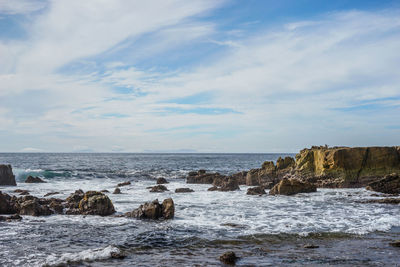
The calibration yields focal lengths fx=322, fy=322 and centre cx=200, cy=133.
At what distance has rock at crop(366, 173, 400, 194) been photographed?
84.1 ft

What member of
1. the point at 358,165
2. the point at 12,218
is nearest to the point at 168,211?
the point at 12,218

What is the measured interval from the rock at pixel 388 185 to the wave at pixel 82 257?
2319 centimetres

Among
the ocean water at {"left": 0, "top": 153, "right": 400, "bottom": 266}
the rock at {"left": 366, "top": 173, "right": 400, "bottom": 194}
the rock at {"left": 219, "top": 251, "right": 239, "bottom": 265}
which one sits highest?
the rock at {"left": 366, "top": 173, "right": 400, "bottom": 194}

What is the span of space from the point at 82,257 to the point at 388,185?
81.3 feet

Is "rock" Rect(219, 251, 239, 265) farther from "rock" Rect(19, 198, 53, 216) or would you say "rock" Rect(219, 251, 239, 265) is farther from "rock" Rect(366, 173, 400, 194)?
"rock" Rect(366, 173, 400, 194)

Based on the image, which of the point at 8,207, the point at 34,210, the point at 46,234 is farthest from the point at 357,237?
the point at 8,207

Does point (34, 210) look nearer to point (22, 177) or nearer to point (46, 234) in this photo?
point (46, 234)

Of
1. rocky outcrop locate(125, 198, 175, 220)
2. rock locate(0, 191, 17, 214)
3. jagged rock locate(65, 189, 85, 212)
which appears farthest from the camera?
jagged rock locate(65, 189, 85, 212)

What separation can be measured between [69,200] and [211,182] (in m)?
20.6

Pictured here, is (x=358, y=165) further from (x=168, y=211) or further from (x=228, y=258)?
(x=228, y=258)

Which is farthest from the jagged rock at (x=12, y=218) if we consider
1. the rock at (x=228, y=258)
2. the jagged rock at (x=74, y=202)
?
the rock at (x=228, y=258)

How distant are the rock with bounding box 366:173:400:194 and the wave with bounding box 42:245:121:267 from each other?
76.1 ft

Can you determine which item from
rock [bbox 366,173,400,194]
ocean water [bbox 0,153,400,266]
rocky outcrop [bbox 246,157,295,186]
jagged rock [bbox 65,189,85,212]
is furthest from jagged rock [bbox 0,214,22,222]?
rock [bbox 366,173,400,194]

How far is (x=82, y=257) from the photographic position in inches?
401
